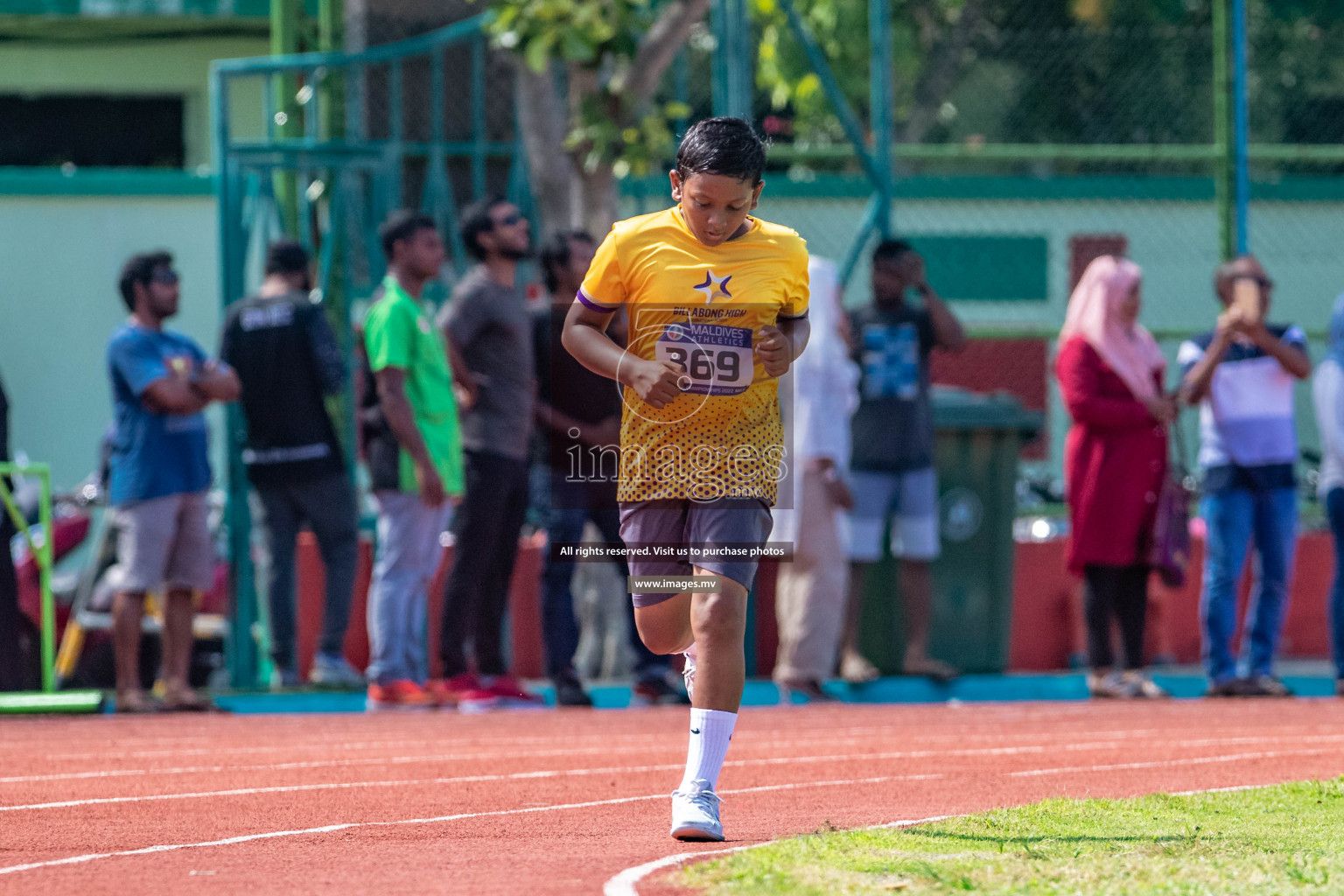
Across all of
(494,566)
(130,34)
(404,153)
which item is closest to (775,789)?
(494,566)

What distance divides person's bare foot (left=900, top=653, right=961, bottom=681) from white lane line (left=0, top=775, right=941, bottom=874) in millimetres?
3588

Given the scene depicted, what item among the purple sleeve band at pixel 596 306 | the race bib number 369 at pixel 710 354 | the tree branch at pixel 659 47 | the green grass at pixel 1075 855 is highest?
the tree branch at pixel 659 47

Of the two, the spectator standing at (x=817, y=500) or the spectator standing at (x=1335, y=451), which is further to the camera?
the spectator standing at (x=1335, y=451)

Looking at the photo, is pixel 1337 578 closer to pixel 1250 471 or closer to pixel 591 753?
pixel 1250 471

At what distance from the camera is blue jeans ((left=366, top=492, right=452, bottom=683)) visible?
389 inches

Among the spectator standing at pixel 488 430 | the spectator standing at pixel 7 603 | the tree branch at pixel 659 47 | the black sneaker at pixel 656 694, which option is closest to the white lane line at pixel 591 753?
the black sneaker at pixel 656 694

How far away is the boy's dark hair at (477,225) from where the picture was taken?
32.7ft

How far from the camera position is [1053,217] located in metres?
16.5

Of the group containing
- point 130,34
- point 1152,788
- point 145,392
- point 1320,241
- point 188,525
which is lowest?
point 1152,788

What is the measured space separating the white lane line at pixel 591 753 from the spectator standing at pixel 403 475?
6.30 feet

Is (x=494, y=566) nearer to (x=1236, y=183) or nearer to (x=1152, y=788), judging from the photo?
(x=1152, y=788)

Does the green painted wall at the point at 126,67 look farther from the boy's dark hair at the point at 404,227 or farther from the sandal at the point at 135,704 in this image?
the sandal at the point at 135,704

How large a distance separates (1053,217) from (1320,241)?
2.06 meters

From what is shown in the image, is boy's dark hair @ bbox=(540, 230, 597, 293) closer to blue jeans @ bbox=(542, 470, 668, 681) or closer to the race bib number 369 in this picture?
blue jeans @ bbox=(542, 470, 668, 681)
